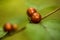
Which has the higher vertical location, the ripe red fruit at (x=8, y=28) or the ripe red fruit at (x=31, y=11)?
the ripe red fruit at (x=31, y=11)

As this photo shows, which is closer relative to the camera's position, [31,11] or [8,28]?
[8,28]

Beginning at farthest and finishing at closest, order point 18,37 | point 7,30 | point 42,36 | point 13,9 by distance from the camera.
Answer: point 13,9 < point 18,37 < point 42,36 < point 7,30


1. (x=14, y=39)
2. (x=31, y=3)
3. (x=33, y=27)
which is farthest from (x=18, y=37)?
(x=33, y=27)

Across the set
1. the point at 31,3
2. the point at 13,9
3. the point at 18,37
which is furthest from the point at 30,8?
the point at 13,9

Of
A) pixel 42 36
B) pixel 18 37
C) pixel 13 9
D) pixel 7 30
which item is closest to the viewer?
pixel 7 30

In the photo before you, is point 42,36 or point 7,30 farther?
point 42,36

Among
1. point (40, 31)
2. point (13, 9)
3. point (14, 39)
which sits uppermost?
point (40, 31)

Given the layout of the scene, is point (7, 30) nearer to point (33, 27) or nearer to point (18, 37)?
point (33, 27)

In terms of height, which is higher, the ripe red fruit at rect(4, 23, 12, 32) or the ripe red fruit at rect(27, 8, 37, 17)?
the ripe red fruit at rect(27, 8, 37, 17)

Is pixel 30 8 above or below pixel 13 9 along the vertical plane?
above
